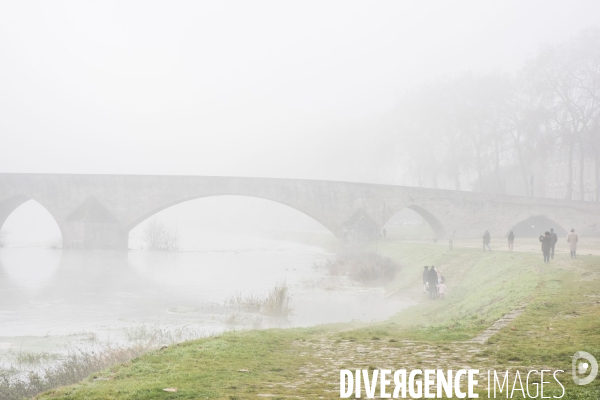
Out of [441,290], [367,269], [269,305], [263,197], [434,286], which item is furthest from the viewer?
[263,197]

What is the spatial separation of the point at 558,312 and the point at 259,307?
35.7 feet

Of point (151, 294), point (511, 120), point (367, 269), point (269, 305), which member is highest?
point (511, 120)

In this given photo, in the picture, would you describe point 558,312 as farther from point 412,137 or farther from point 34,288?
point 412,137

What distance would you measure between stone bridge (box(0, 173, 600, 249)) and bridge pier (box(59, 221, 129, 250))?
7cm

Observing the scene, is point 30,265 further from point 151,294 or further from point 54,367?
point 54,367

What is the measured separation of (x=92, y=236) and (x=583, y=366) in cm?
4479

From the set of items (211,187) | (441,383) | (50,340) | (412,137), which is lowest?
(50,340)

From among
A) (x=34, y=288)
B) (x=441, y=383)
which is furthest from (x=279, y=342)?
(x=34, y=288)

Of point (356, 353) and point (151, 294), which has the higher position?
point (356, 353)

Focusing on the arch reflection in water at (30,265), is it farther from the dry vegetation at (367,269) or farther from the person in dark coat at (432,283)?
the person in dark coat at (432,283)

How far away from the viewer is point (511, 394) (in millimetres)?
6008

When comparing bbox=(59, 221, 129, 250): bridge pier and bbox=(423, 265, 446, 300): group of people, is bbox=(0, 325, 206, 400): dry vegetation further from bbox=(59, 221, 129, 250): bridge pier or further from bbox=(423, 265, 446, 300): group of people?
bbox=(59, 221, 129, 250): bridge pier

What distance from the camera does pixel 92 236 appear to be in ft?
156

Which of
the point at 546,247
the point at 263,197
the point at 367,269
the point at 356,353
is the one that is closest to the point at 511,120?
the point at 263,197
